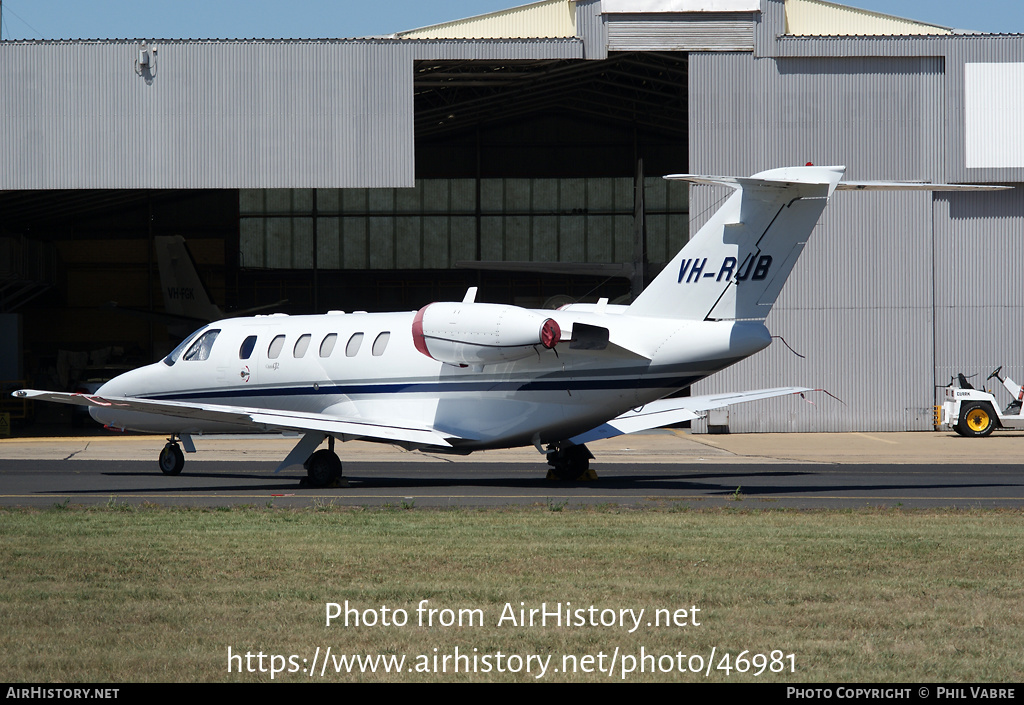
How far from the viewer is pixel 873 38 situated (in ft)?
111

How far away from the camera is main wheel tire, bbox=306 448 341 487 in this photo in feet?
60.7

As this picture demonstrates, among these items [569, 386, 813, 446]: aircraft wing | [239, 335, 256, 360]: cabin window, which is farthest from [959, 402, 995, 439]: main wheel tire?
[239, 335, 256, 360]: cabin window

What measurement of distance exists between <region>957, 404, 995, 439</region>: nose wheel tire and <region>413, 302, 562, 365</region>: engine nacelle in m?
19.0

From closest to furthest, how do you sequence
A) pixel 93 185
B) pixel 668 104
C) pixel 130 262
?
Answer: pixel 93 185, pixel 668 104, pixel 130 262

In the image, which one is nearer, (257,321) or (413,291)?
(257,321)

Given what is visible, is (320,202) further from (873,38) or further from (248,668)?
(248,668)

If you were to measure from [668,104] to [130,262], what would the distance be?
93.4ft

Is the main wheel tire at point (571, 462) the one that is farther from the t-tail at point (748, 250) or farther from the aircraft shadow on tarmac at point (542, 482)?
the t-tail at point (748, 250)

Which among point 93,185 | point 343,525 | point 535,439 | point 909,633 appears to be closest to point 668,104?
point 93,185

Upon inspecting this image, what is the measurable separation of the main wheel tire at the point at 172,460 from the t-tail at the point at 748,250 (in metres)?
9.43

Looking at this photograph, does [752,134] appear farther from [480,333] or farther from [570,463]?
[480,333]

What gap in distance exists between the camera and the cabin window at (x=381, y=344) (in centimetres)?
1930

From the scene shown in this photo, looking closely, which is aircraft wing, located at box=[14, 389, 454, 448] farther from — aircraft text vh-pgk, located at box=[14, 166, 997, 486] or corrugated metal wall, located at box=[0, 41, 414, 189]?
corrugated metal wall, located at box=[0, 41, 414, 189]

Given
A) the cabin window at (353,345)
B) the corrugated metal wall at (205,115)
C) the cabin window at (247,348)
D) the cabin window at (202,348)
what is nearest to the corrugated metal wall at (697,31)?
the corrugated metal wall at (205,115)
